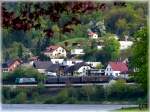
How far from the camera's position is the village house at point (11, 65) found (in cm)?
200

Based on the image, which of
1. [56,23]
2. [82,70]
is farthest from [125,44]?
[56,23]

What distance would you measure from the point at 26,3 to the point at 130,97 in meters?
0.74

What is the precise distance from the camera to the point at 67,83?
2066mm

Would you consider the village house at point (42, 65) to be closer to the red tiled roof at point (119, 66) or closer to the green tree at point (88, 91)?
the green tree at point (88, 91)

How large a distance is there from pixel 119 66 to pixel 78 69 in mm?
253

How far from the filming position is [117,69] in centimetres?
219

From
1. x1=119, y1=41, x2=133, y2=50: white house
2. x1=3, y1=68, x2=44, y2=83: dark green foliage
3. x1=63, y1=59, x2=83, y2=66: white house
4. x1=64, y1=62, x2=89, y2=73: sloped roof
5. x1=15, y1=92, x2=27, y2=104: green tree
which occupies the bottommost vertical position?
x1=15, y1=92, x2=27, y2=104: green tree

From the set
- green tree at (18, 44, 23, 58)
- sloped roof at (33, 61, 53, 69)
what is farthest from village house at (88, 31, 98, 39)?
green tree at (18, 44, 23, 58)

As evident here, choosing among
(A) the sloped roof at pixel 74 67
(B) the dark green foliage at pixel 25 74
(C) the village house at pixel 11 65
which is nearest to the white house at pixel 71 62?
(A) the sloped roof at pixel 74 67

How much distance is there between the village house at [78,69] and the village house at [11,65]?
0.26 meters

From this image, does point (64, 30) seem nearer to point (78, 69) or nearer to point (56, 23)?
point (56, 23)

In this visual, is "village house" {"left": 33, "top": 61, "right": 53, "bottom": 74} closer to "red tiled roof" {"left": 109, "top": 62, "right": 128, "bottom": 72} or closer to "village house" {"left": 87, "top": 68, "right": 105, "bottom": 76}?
"village house" {"left": 87, "top": 68, "right": 105, "bottom": 76}

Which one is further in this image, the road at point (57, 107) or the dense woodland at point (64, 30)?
the dense woodland at point (64, 30)

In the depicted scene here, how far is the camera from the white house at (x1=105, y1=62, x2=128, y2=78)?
A: 212cm
